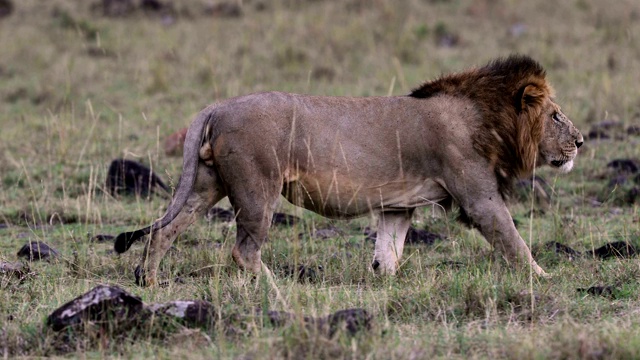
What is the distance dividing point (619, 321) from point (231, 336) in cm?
187

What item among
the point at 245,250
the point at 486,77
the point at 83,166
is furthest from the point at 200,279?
the point at 83,166

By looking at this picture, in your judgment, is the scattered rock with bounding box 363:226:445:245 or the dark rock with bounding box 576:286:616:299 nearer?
the dark rock with bounding box 576:286:616:299

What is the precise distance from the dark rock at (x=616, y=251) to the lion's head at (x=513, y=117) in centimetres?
58

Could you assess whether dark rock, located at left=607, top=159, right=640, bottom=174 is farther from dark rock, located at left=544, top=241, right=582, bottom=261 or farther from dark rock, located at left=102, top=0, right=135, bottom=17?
dark rock, located at left=102, top=0, right=135, bottom=17

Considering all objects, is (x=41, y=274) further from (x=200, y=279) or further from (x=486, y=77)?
(x=486, y=77)

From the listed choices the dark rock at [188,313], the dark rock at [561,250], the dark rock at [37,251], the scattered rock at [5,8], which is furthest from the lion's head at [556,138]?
the scattered rock at [5,8]

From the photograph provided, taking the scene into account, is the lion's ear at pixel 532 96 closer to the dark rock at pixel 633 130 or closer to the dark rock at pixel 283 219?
the dark rock at pixel 283 219

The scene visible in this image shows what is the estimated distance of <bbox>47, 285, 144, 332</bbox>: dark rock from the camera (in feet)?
15.7

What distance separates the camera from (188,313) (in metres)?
4.91

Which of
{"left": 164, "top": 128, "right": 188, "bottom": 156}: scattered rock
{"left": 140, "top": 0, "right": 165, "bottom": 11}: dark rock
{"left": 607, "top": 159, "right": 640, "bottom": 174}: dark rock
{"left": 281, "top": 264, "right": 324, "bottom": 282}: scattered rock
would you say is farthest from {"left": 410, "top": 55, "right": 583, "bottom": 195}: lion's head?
{"left": 140, "top": 0, "right": 165, "bottom": 11}: dark rock

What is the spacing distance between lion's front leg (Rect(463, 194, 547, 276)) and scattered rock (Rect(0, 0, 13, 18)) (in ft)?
39.2

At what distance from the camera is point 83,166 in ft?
31.2

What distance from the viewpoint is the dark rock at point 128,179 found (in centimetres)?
882

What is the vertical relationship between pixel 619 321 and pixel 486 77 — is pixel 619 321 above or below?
below
